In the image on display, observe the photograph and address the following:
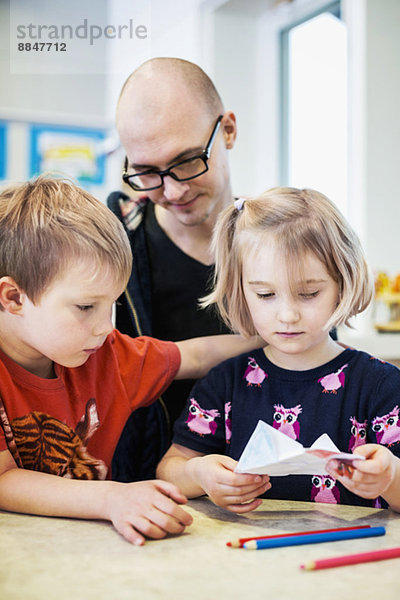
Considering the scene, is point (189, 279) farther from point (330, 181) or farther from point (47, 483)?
point (330, 181)

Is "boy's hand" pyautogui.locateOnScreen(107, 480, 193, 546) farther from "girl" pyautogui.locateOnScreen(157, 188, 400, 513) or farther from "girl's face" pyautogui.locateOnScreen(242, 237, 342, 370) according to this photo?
"girl's face" pyautogui.locateOnScreen(242, 237, 342, 370)

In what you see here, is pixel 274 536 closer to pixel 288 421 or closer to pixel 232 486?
pixel 232 486

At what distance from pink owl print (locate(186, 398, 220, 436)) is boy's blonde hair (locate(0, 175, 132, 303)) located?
0.96ft

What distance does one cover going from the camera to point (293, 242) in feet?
3.74

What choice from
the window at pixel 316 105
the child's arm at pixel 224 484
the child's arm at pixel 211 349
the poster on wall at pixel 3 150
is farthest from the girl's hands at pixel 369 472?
the poster on wall at pixel 3 150

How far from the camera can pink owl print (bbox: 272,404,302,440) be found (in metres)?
1.18

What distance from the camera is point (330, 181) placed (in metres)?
3.21

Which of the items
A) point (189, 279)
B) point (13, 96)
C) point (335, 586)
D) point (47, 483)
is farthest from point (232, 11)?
point (335, 586)

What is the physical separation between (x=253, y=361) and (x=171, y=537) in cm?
49

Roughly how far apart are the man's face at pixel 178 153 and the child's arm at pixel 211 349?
359mm

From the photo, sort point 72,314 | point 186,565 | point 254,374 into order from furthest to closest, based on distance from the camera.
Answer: point 254,374 < point 72,314 < point 186,565

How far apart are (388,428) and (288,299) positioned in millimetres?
264

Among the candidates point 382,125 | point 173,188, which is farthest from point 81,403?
point 382,125

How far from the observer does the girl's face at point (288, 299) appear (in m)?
1.12
